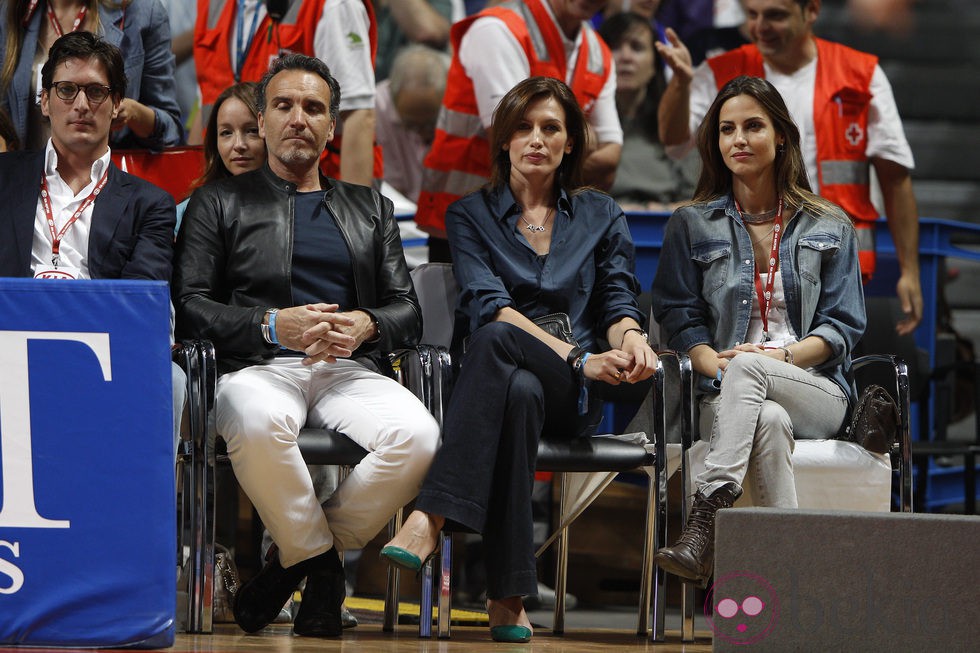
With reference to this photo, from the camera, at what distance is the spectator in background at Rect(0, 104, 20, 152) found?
3.74 metres

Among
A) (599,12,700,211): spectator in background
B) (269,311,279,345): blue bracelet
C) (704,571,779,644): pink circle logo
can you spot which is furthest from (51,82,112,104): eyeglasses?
(599,12,700,211): spectator in background

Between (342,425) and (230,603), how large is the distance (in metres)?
0.57

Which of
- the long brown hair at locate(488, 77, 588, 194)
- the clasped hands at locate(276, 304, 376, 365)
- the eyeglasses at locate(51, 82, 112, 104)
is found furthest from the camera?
the long brown hair at locate(488, 77, 588, 194)

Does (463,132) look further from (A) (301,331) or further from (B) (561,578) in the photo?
(B) (561,578)

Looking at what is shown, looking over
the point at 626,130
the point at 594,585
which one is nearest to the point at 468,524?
the point at 594,585

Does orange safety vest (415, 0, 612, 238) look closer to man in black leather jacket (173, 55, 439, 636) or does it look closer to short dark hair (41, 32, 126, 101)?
man in black leather jacket (173, 55, 439, 636)

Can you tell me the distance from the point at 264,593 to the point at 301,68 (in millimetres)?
1335

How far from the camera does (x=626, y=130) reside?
6.35 meters

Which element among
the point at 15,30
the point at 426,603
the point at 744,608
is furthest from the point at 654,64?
the point at 744,608

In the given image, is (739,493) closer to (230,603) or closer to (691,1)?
(230,603)

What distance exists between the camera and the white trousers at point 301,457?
3.00m

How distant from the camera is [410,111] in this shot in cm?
618

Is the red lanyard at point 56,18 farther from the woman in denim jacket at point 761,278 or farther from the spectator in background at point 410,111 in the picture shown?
the spectator in background at point 410,111

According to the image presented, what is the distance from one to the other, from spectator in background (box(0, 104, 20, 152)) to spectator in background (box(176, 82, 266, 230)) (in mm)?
482
